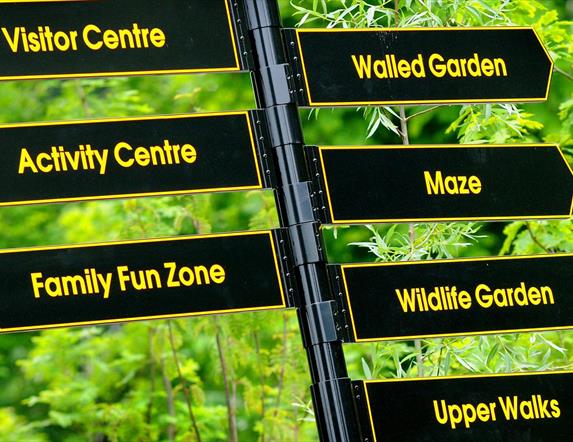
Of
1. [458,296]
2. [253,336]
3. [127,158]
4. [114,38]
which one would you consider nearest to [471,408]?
[458,296]

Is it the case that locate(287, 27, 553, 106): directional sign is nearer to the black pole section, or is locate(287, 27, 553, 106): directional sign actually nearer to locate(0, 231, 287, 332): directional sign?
the black pole section

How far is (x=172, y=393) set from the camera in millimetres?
6758

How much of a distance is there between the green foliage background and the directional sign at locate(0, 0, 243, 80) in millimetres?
743

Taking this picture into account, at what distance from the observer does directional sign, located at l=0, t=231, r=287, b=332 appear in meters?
3.43

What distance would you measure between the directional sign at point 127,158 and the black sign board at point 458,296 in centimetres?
50

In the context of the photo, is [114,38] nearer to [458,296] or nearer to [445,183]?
[445,183]

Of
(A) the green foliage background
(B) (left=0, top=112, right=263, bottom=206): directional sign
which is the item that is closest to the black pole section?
(B) (left=0, top=112, right=263, bottom=206): directional sign

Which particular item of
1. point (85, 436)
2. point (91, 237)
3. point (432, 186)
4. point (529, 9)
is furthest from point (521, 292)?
point (91, 237)

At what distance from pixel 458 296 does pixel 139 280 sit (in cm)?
103

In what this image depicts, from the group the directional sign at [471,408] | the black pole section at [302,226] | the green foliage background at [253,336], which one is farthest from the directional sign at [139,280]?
the green foliage background at [253,336]

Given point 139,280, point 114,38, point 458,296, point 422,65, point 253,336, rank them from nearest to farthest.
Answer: point 139,280 < point 114,38 < point 458,296 < point 422,65 < point 253,336

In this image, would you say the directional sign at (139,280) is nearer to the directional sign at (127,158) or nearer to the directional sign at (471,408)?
the directional sign at (127,158)

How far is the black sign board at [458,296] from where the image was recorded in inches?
143

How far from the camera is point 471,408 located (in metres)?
3.68
